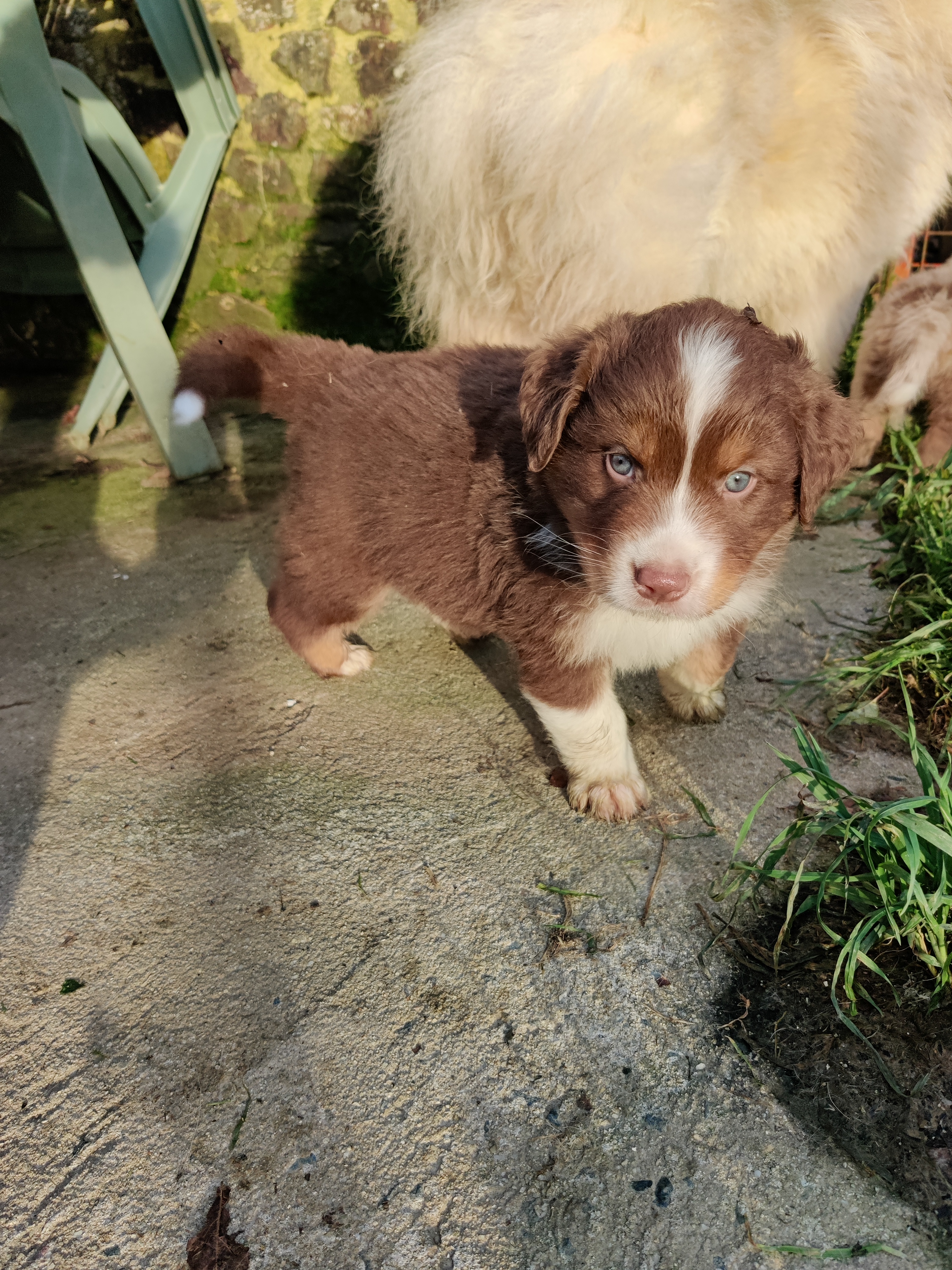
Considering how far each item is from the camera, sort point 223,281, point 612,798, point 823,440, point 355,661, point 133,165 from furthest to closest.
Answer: point 223,281 < point 133,165 < point 355,661 < point 612,798 < point 823,440

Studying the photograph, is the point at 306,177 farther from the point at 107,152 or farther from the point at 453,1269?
the point at 453,1269

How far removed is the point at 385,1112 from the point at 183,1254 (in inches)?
15.3

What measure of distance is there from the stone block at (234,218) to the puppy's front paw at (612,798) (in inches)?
164

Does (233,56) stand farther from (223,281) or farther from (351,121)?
(223,281)

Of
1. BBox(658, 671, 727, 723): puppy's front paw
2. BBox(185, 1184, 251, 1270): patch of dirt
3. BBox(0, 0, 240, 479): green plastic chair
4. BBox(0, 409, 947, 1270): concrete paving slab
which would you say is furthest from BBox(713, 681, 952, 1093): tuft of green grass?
BBox(0, 0, 240, 479): green plastic chair

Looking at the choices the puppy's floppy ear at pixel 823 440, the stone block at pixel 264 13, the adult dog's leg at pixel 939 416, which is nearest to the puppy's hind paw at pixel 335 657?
the puppy's floppy ear at pixel 823 440

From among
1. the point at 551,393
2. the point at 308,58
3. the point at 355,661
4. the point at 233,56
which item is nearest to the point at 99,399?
the point at 233,56

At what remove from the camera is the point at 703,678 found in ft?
7.86

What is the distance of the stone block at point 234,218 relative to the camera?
4.84m

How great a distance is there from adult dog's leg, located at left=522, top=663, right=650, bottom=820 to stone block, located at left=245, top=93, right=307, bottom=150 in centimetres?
402

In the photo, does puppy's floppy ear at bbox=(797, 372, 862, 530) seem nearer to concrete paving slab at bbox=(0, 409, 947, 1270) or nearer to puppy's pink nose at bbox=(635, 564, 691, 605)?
puppy's pink nose at bbox=(635, 564, 691, 605)

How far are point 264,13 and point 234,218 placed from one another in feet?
3.37

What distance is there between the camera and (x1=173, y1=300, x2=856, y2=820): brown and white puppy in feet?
5.53

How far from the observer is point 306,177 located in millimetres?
4750
